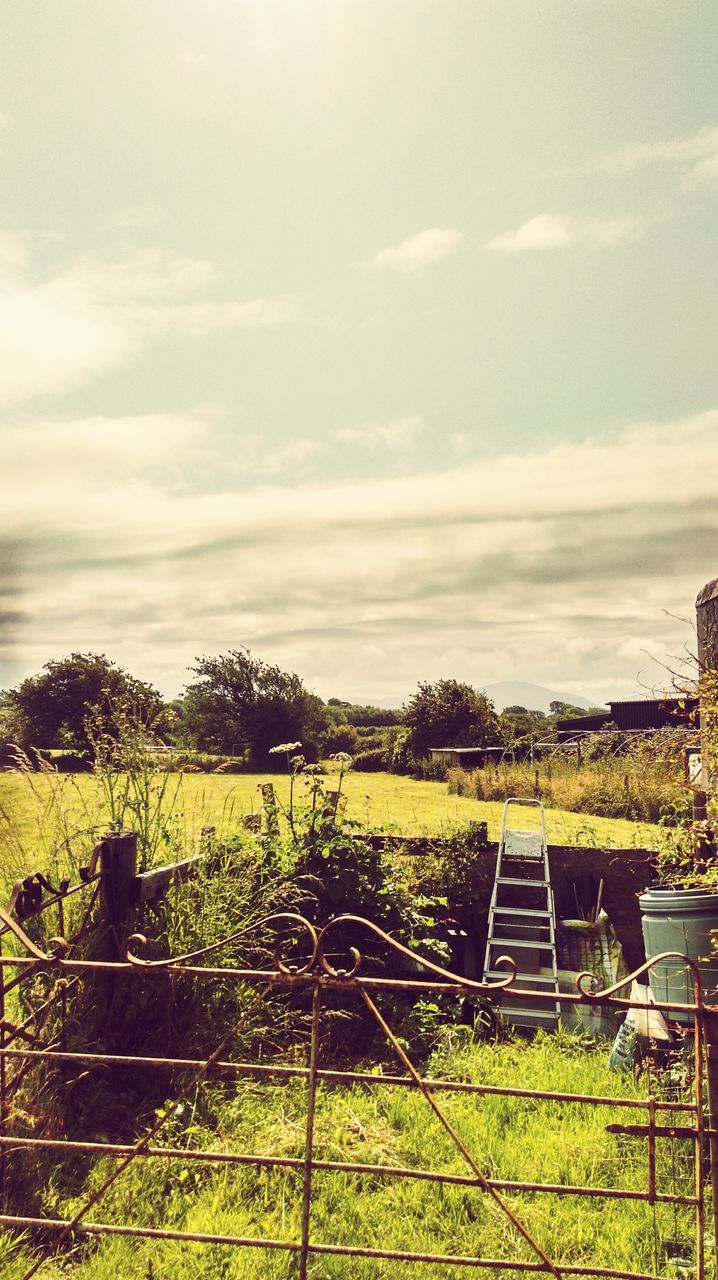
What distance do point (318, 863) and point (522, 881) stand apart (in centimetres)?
285

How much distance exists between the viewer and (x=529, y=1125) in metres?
4.54

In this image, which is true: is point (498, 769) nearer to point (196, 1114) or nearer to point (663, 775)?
point (663, 775)

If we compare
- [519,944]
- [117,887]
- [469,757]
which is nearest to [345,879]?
[519,944]

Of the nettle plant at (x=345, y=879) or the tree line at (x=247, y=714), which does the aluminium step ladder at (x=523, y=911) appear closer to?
the nettle plant at (x=345, y=879)

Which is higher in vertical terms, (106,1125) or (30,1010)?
(30,1010)

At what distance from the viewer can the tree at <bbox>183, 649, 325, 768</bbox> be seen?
2648cm

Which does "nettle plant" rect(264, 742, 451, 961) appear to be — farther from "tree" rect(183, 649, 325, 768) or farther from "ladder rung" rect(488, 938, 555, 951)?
"tree" rect(183, 649, 325, 768)

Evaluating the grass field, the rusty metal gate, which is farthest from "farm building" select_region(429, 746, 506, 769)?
the rusty metal gate

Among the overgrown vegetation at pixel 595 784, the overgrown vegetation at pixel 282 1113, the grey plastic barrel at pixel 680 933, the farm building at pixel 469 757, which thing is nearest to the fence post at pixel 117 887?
the overgrown vegetation at pixel 282 1113

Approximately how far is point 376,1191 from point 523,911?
458 cm

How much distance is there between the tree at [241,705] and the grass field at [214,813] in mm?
3687

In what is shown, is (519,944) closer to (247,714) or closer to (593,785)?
(593,785)

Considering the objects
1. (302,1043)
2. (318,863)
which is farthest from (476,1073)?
(318,863)

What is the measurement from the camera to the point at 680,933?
5473 mm
